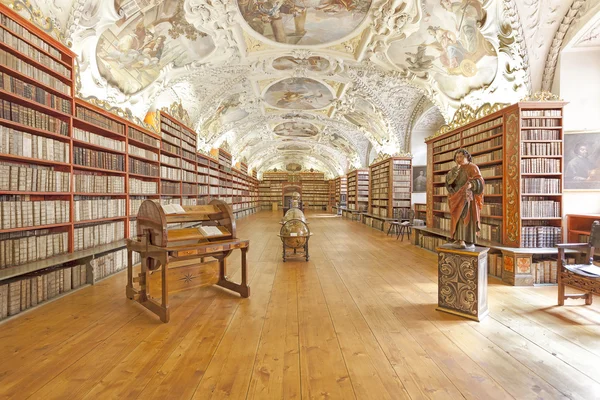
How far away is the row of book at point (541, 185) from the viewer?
580 centimetres

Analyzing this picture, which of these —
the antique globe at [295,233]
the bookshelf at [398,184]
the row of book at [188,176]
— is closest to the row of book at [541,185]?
the antique globe at [295,233]

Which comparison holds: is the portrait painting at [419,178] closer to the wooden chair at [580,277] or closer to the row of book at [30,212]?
the wooden chair at [580,277]

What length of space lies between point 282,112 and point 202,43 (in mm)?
8280

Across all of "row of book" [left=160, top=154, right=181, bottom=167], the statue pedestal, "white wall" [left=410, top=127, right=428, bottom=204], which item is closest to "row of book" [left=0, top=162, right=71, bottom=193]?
"row of book" [left=160, top=154, right=181, bottom=167]

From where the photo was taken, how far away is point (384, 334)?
3.41 metres

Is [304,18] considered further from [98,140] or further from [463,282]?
[463,282]

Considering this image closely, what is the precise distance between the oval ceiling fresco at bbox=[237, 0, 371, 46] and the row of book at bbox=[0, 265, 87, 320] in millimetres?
6769

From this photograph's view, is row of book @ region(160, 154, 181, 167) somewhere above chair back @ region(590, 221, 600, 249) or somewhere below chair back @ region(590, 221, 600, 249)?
above

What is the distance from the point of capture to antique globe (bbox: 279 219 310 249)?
281 inches

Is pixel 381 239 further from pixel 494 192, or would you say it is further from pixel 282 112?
pixel 282 112

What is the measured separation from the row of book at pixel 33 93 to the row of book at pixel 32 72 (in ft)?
0.40

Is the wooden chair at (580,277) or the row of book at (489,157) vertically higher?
the row of book at (489,157)

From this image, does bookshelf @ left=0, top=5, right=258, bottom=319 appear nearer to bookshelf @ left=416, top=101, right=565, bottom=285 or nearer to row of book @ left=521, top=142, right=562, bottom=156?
bookshelf @ left=416, top=101, right=565, bottom=285

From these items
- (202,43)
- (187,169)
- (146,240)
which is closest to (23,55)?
(146,240)
